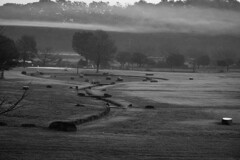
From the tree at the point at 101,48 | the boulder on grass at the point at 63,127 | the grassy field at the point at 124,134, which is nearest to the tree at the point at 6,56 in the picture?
the grassy field at the point at 124,134

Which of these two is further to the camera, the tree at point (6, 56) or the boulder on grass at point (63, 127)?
the tree at point (6, 56)

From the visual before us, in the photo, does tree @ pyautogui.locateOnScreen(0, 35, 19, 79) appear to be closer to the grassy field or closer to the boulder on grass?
the grassy field

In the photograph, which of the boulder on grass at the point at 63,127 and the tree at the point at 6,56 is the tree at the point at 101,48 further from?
the boulder on grass at the point at 63,127

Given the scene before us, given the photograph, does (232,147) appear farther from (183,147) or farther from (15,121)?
(15,121)

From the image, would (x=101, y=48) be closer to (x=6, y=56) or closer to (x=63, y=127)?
(x=6, y=56)

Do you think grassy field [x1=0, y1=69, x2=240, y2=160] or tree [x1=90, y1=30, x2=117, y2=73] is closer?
grassy field [x1=0, y1=69, x2=240, y2=160]

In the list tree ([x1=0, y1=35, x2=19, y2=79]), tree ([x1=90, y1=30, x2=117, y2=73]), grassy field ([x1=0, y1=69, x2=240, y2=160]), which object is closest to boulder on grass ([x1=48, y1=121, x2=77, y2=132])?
grassy field ([x1=0, y1=69, x2=240, y2=160])

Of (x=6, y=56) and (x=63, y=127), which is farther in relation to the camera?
(x=6, y=56)

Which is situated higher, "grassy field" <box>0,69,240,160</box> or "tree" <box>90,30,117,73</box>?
"tree" <box>90,30,117,73</box>

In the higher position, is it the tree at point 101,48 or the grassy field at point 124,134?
the tree at point 101,48

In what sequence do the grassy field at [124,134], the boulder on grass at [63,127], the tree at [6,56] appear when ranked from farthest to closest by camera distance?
the tree at [6,56] → the boulder on grass at [63,127] → the grassy field at [124,134]

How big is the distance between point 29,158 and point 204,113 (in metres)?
28.2

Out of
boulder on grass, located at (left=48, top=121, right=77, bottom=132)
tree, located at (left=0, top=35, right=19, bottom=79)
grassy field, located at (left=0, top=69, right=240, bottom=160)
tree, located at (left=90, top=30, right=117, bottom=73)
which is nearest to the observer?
grassy field, located at (left=0, top=69, right=240, bottom=160)

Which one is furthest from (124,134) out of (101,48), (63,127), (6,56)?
(101,48)
